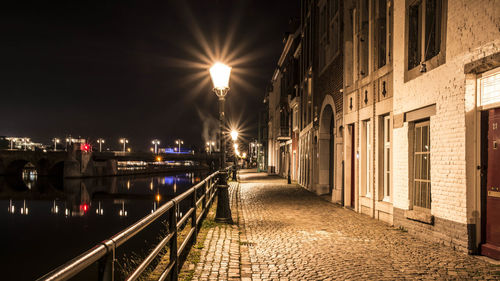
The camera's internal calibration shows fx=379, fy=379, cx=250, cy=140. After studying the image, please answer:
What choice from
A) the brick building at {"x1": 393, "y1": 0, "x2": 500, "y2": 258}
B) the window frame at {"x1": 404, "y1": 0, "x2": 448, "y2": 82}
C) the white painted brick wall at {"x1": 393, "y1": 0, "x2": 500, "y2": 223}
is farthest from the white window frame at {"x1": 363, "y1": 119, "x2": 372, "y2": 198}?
the white painted brick wall at {"x1": 393, "y1": 0, "x2": 500, "y2": 223}

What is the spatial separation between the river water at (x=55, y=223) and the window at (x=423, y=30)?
40.3ft

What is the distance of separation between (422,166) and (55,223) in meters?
24.9

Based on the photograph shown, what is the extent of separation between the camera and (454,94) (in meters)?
6.59

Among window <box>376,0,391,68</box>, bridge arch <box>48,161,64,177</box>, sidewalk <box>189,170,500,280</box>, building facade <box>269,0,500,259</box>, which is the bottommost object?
bridge arch <box>48,161,64,177</box>

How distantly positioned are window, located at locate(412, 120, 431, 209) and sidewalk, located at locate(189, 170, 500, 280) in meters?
0.83

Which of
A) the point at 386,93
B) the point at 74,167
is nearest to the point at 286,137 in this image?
the point at 386,93

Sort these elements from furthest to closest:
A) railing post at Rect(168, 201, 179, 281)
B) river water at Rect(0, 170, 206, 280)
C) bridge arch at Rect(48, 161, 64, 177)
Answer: bridge arch at Rect(48, 161, 64, 177), river water at Rect(0, 170, 206, 280), railing post at Rect(168, 201, 179, 281)

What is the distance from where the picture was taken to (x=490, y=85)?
591cm

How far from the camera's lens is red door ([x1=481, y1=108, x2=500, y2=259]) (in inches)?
228

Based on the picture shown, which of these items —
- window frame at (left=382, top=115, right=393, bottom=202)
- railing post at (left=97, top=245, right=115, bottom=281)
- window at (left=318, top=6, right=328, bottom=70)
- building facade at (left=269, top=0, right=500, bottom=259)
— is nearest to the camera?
railing post at (left=97, top=245, right=115, bottom=281)

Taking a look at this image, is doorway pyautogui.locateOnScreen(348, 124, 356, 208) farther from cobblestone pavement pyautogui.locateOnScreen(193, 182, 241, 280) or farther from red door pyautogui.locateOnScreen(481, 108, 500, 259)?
red door pyautogui.locateOnScreen(481, 108, 500, 259)

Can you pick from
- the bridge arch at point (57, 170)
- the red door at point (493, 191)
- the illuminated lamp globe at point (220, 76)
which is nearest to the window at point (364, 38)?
the illuminated lamp globe at point (220, 76)

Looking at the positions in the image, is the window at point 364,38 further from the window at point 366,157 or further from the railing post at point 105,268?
the railing post at point 105,268

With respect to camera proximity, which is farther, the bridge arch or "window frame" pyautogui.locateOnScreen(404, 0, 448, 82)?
the bridge arch
